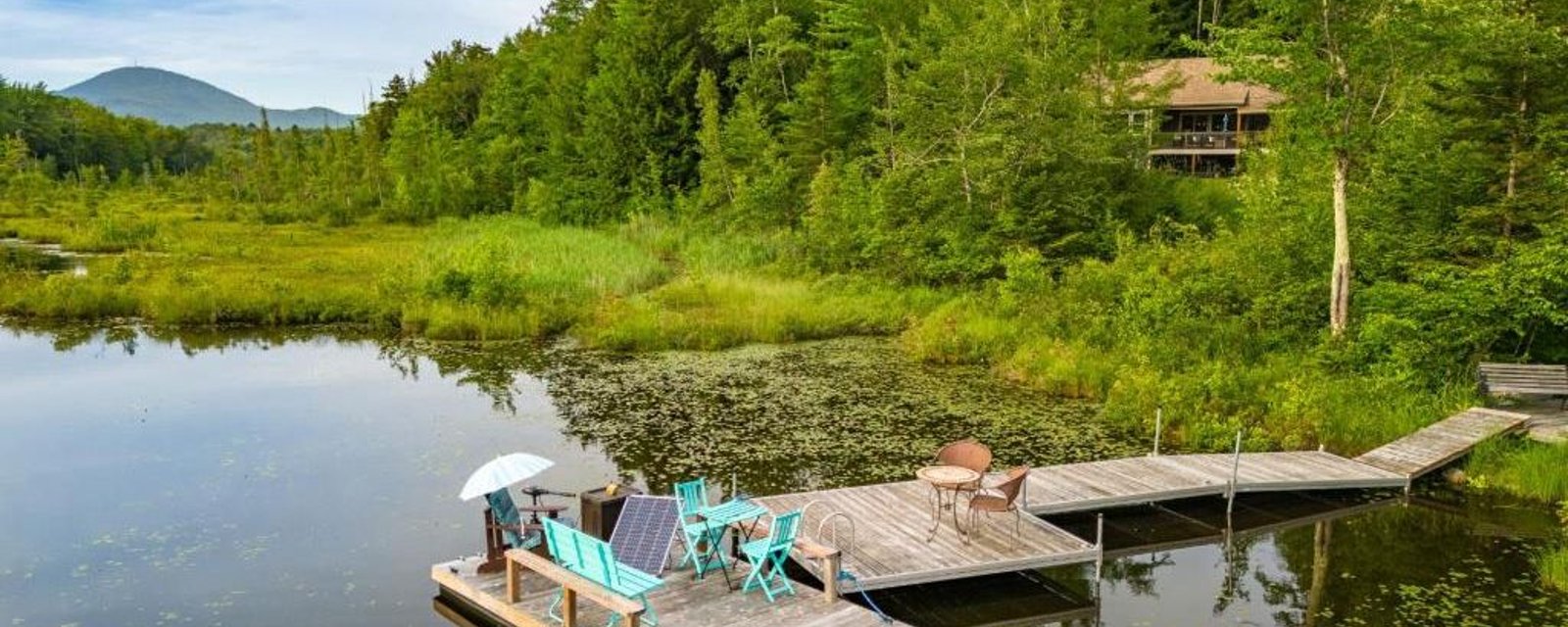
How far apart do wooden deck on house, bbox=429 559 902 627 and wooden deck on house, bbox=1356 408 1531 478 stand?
27.3 ft

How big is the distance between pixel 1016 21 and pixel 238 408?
21237 millimetres

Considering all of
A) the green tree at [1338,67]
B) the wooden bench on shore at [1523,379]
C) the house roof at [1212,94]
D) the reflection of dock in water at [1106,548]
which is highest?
the house roof at [1212,94]

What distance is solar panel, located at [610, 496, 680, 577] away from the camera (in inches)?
352

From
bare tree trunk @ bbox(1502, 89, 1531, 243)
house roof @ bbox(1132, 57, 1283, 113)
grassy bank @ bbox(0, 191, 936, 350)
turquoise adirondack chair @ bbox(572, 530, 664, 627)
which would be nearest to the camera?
turquoise adirondack chair @ bbox(572, 530, 664, 627)

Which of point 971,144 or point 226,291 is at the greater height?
point 971,144

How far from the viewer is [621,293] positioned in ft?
87.7

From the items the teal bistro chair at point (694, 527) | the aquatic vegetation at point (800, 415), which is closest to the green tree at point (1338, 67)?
the aquatic vegetation at point (800, 415)

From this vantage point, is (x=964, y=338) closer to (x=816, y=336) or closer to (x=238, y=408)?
(x=816, y=336)

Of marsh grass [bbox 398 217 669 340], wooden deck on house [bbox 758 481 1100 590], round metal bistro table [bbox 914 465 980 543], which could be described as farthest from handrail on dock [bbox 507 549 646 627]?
marsh grass [bbox 398 217 669 340]

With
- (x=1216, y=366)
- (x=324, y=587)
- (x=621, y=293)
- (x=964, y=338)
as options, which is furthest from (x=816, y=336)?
(x=324, y=587)

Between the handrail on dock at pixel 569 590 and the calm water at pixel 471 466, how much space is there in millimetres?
1079

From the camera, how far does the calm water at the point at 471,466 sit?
966 cm

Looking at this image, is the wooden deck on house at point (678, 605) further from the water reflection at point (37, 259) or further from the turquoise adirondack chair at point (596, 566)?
the water reflection at point (37, 259)

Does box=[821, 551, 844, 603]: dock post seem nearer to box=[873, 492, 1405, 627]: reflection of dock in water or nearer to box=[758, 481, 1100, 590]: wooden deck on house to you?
box=[758, 481, 1100, 590]: wooden deck on house
